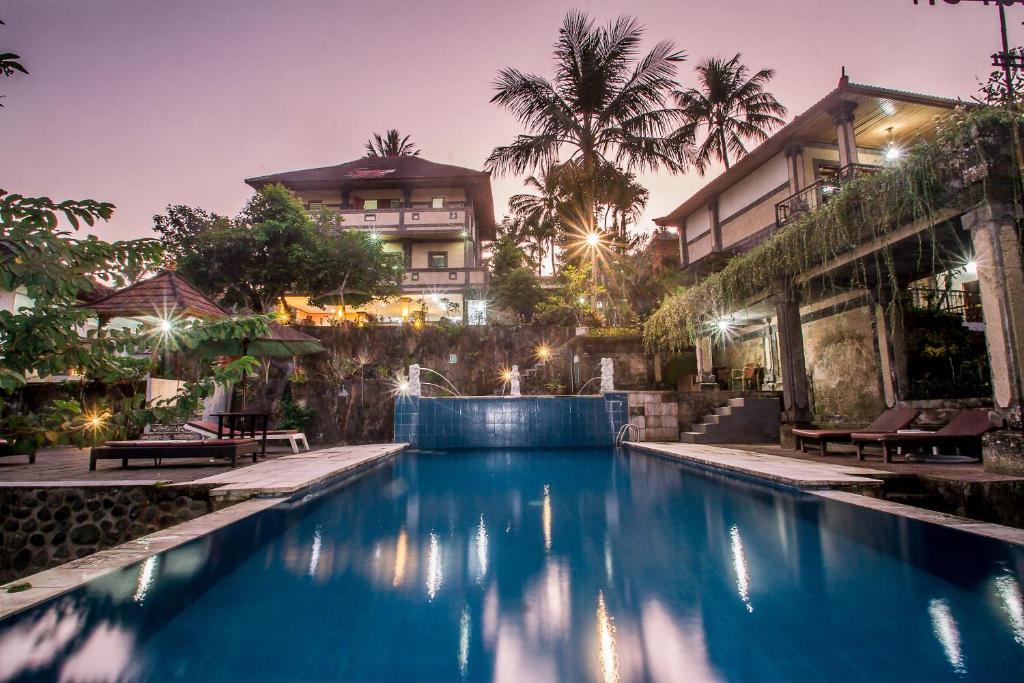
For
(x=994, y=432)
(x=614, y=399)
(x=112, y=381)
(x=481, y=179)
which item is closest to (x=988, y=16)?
(x=994, y=432)

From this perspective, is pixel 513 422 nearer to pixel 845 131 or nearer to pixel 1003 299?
pixel 1003 299

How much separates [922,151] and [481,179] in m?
24.2

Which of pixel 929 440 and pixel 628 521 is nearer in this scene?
pixel 628 521

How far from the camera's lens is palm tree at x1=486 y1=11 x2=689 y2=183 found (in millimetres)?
16422

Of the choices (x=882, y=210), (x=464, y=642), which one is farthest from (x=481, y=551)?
(x=882, y=210)

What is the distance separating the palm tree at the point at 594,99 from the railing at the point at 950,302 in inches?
331

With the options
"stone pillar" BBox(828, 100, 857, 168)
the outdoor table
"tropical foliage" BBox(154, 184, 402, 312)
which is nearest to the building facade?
"tropical foliage" BBox(154, 184, 402, 312)

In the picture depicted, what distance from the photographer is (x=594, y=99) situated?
16.5m

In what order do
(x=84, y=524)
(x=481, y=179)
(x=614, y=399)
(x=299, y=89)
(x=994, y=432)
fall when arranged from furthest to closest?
(x=481, y=179), (x=299, y=89), (x=614, y=399), (x=994, y=432), (x=84, y=524)

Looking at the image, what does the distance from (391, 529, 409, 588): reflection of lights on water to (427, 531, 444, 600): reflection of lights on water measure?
0.15 metres

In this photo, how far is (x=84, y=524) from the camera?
203 inches

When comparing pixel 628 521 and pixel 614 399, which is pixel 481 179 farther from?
pixel 628 521

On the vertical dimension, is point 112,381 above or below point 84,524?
above

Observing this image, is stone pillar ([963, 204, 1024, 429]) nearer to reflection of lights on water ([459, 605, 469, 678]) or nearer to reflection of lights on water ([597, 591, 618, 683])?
reflection of lights on water ([597, 591, 618, 683])
